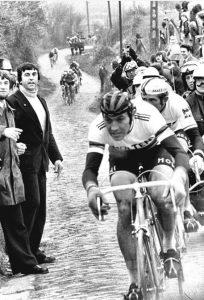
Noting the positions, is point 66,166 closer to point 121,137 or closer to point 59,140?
point 59,140

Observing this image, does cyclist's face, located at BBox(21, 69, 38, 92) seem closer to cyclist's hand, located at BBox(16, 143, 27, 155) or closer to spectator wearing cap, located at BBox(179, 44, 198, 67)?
cyclist's hand, located at BBox(16, 143, 27, 155)

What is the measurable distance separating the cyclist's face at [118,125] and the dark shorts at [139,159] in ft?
1.55

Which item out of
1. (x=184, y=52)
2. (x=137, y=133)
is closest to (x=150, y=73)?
(x=137, y=133)

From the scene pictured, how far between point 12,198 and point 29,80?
138 centimetres

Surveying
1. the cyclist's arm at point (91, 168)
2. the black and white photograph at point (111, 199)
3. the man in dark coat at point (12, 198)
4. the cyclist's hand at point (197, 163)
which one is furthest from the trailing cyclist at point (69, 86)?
the cyclist's arm at point (91, 168)

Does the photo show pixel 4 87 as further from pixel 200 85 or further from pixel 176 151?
pixel 200 85

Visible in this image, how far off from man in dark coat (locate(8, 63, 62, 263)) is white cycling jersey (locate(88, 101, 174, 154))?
2.21 metres

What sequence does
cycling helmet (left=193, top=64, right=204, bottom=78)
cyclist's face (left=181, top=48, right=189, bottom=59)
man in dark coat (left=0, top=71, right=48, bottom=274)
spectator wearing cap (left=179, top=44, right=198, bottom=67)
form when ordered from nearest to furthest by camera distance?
man in dark coat (left=0, top=71, right=48, bottom=274) → cycling helmet (left=193, top=64, right=204, bottom=78) → spectator wearing cap (left=179, top=44, right=198, bottom=67) → cyclist's face (left=181, top=48, right=189, bottom=59)

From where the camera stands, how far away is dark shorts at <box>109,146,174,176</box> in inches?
290

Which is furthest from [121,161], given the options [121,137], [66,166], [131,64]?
[66,166]

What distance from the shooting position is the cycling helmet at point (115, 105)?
6738 mm

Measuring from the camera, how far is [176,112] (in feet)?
28.8

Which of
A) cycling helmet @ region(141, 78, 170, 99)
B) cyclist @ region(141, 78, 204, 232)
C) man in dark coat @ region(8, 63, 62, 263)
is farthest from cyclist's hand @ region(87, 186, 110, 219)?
man in dark coat @ region(8, 63, 62, 263)

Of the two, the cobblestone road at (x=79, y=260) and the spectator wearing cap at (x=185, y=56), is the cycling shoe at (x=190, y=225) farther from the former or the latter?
the spectator wearing cap at (x=185, y=56)
